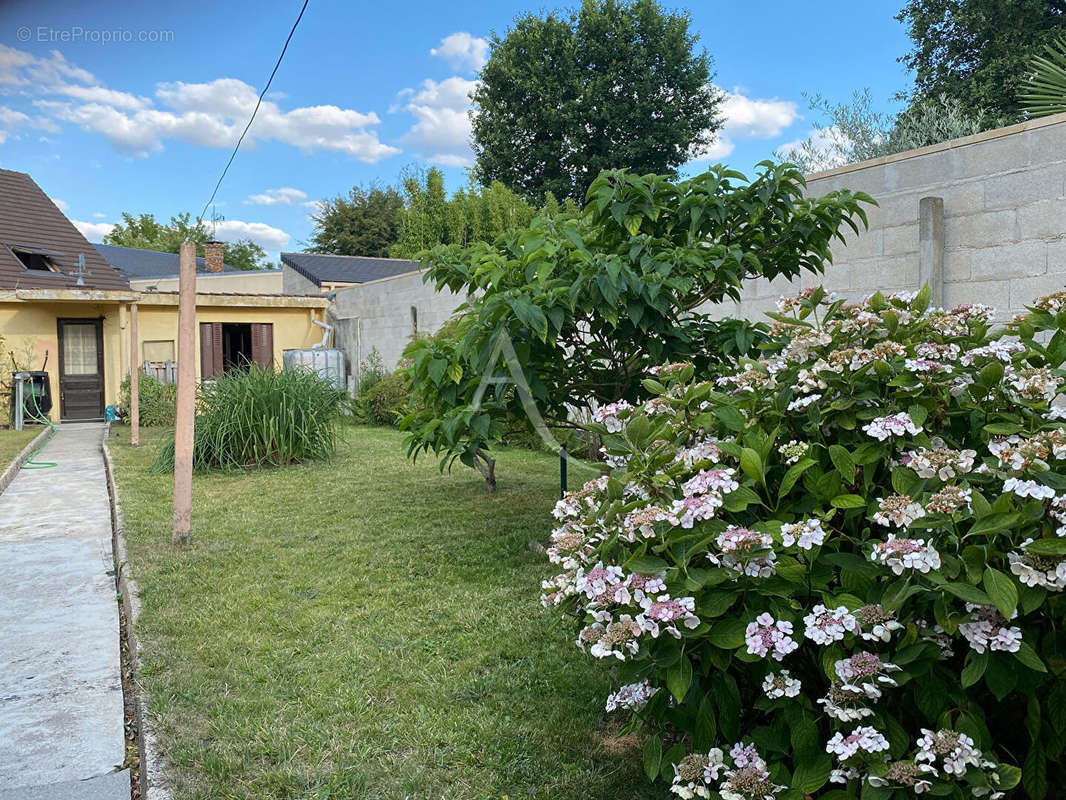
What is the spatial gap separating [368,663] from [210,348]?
1442 centimetres

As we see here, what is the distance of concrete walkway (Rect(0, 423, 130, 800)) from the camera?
2438 mm

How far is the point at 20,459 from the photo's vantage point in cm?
915

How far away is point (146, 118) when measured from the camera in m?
7.26

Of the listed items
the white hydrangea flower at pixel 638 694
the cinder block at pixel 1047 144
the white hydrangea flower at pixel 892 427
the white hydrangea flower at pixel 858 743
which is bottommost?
the white hydrangea flower at pixel 638 694

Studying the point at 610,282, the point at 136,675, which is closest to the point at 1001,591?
the point at 610,282

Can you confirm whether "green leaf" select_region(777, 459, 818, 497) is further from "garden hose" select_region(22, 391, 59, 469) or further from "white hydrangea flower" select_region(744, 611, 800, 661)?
"garden hose" select_region(22, 391, 59, 469)

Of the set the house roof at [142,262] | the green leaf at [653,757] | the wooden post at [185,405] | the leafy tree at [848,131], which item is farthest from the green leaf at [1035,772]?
the house roof at [142,262]

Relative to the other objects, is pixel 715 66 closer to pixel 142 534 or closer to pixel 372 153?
pixel 372 153

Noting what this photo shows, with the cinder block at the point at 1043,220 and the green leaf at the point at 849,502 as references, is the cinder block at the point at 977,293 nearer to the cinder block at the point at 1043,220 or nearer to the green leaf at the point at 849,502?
the cinder block at the point at 1043,220

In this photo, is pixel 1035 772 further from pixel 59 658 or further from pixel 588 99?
pixel 588 99

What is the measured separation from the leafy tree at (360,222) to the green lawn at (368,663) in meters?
28.6

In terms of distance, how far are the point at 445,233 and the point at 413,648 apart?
19.8m

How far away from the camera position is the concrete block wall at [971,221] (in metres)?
4.06

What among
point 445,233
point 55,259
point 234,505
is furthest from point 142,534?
point 445,233
